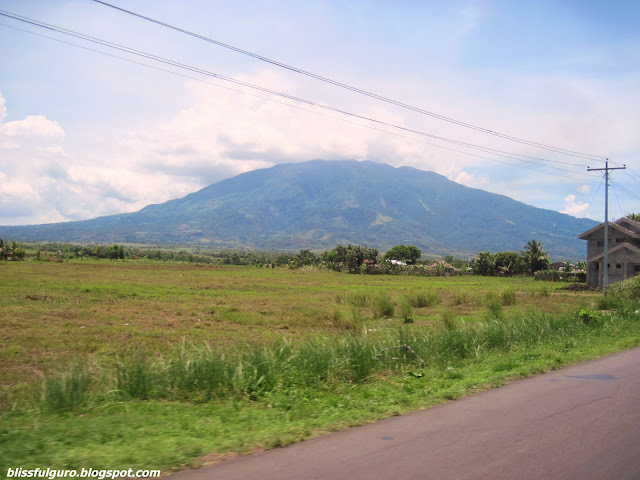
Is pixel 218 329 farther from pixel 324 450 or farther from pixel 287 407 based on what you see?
pixel 324 450

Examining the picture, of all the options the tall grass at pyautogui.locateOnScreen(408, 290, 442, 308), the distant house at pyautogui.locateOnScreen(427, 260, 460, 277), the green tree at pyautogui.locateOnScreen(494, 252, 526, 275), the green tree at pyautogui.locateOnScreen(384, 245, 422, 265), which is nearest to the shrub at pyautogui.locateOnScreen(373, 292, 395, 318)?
the tall grass at pyautogui.locateOnScreen(408, 290, 442, 308)

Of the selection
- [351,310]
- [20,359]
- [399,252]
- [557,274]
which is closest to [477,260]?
[557,274]

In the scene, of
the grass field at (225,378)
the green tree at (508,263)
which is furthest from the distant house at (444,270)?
the grass field at (225,378)

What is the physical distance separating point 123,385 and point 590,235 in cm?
6037

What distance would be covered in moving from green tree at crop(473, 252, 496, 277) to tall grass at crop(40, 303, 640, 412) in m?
85.4

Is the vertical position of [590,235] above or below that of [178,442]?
above

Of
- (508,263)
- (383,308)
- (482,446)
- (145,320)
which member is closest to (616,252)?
(383,308)

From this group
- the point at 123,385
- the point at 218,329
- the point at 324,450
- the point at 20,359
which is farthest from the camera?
the point at 218,329

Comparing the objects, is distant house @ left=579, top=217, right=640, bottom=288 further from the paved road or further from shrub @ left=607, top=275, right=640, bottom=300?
the paved road

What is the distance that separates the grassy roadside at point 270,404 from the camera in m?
5.42

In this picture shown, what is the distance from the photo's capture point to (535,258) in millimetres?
85750

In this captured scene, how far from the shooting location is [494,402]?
7.78 meters

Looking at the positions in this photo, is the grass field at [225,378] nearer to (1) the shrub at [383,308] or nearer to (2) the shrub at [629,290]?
(1) the shrub at [383,308]

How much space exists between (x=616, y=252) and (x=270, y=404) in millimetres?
54435
